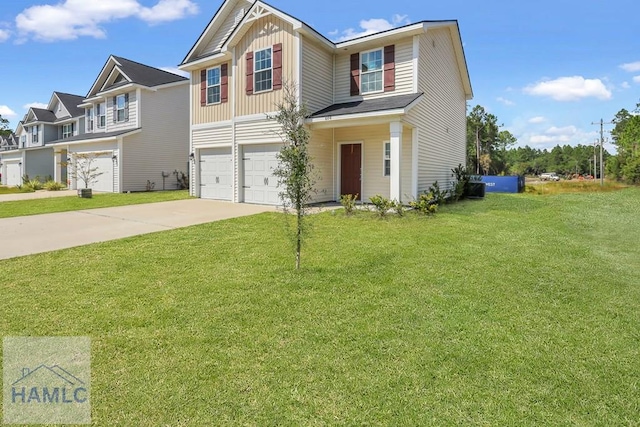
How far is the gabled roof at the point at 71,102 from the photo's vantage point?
102 ft

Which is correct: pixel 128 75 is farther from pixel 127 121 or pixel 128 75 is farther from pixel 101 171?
pixel 101 171

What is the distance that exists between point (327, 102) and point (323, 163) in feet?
8.28

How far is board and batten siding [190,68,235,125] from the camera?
1455 centimetres

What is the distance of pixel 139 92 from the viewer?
68.0 feet

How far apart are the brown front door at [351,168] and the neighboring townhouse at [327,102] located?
0.13 feet

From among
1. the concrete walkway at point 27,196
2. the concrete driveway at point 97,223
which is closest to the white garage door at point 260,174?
the concrete driveway at point 97,223

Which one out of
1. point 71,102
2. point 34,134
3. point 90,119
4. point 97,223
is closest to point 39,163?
point 34,134

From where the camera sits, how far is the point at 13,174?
1294 inches

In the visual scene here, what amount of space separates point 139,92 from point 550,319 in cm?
2344

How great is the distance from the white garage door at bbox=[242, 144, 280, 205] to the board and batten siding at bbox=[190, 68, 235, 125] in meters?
2.14

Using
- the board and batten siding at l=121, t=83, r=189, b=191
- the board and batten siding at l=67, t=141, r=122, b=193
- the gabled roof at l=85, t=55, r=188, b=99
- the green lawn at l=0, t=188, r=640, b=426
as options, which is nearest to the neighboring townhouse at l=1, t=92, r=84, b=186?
the board and batten siding at l=67, t=141, r=122, b=193

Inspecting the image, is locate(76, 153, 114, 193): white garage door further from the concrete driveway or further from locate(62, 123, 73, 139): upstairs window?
locate(62, 123, 73, 139): upstairs window

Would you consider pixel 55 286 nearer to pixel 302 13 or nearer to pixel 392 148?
pixel 392 148

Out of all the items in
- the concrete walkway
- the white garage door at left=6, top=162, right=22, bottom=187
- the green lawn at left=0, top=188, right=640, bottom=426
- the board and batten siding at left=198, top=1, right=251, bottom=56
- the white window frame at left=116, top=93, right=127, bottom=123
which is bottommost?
the green lawn at left=0, top=188, right=640, bottom=426
